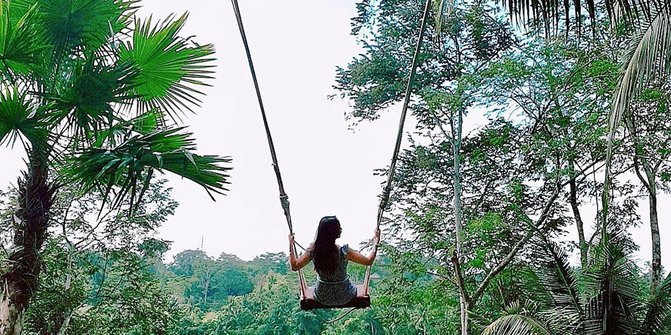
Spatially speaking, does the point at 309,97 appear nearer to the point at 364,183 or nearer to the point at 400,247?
the point at 364,183

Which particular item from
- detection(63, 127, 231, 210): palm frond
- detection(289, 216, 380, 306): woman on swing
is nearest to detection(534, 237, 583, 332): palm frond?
detection(289, 216, 380, 306): woman on swing

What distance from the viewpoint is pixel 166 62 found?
4148 millimetres

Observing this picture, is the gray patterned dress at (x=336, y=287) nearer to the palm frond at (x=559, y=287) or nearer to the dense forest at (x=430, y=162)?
the dense forest at (x=430, y=162)

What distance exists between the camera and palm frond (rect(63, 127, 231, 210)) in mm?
3318

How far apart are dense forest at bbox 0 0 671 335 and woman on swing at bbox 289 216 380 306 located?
25.8 inches

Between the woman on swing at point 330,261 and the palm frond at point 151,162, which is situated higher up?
the palm frond at point 151,162

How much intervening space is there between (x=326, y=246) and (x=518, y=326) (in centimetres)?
212

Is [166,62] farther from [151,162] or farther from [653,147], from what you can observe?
[653,147]

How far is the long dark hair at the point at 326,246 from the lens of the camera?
3.16 m

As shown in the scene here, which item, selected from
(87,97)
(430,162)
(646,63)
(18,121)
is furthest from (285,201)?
(430,162)

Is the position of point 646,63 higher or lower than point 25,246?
higher

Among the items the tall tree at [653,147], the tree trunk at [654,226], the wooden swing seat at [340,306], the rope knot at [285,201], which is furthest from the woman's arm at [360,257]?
the tree trunk at [654,226]

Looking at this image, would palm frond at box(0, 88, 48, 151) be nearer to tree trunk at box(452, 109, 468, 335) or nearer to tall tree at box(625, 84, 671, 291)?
tall tree at box(625, 84, 671, 291)

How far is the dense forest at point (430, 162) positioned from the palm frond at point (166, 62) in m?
0.01
